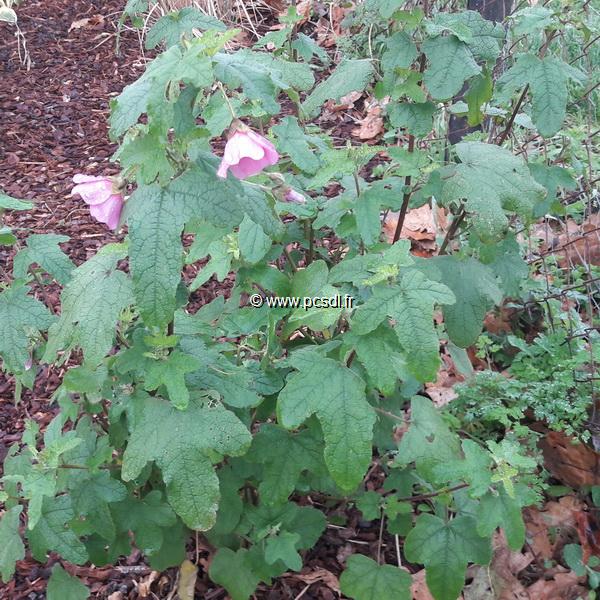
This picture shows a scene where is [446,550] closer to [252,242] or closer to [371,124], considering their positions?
[252,242]

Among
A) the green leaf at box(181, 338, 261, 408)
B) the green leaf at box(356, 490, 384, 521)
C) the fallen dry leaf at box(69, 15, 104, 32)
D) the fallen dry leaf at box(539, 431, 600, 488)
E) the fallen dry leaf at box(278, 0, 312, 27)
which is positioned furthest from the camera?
the fallen dry leaf at box(69, 15, 104, 32)

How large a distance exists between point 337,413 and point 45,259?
815 mm

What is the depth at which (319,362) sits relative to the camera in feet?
4.79

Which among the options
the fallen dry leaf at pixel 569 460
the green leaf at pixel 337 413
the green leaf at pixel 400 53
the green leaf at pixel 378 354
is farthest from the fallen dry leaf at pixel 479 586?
the green leaf at pixel 400 53

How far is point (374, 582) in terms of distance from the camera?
1.80 meters

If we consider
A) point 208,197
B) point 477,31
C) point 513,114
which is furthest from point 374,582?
point 477,31

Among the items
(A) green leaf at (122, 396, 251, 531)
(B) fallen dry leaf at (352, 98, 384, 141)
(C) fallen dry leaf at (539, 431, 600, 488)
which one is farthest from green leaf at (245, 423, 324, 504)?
(B) fallen dry leaf at (352, 98, 384, 141)

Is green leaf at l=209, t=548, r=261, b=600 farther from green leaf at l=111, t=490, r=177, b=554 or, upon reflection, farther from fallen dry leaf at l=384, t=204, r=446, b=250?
fallen dry leaf at l=384, t=204, r=446, b=250

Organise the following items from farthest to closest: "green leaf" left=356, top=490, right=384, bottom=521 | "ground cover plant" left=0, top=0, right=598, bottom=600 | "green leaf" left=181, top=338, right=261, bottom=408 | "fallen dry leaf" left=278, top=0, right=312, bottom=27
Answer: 1. "fallen dry leaf" left=278, top=0, right=312, bottom=27
2. "green leaf" left=356, top=490, right=384, bottom=521
3. "green leaf" left=181, top=338, right=261, bottom=408
4. "ground cover plant" left=0, top=0, right=598, bottom=600

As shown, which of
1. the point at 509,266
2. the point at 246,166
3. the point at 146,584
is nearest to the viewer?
the point at 246,166

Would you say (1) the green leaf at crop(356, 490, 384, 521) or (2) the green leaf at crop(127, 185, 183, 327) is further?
→ (1) the green leaf at crop(356, 490, 384, 521)

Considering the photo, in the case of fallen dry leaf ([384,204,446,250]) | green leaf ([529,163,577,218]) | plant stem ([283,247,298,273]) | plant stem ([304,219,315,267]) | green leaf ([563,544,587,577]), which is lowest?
green leaf ([563,544,587,577])

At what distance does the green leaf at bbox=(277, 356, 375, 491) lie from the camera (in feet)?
4.56

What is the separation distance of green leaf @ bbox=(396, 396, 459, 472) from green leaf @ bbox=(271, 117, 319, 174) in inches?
26.2
